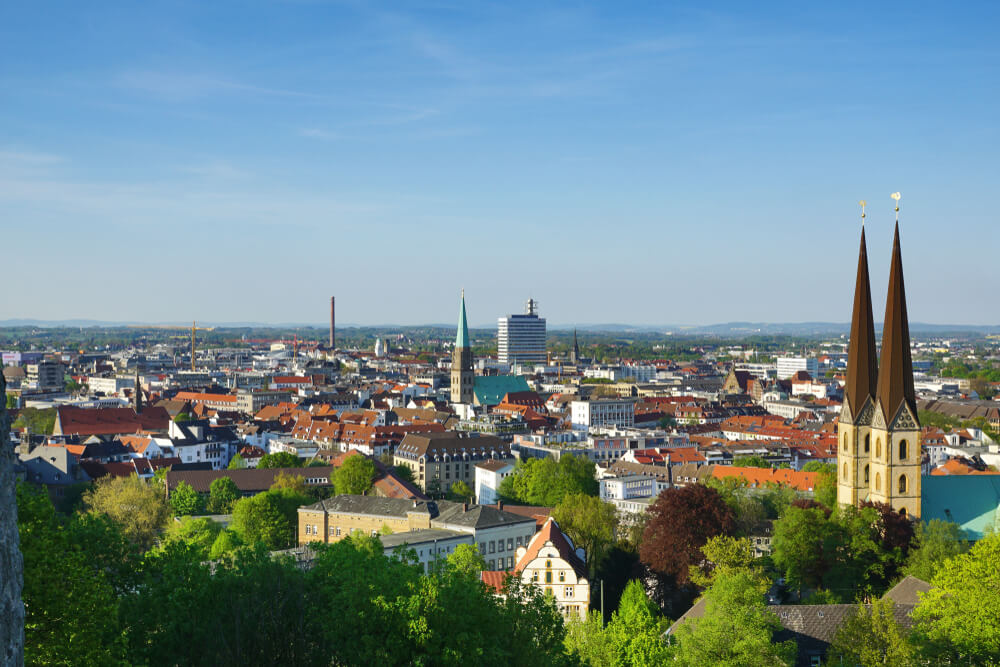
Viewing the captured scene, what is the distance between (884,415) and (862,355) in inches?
150

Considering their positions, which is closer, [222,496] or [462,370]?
[222,496]

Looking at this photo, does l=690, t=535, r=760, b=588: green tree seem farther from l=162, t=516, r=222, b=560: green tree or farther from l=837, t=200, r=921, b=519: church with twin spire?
l=162, t=516, r=222, b=560: green tree

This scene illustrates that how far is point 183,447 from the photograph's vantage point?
361 feet

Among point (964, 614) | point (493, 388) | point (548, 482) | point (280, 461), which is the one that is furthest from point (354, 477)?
point (493, 388)

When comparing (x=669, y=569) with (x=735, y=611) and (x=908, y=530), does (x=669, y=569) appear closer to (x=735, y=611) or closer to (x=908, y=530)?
(x=908, y=530)

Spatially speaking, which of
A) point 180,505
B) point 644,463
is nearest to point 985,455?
point 644,463

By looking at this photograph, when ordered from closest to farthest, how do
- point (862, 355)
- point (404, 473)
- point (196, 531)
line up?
point (862, 355) < point (196, 531) < point (404, 473)

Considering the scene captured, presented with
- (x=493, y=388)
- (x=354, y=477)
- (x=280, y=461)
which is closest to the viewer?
(x=354, y=477)

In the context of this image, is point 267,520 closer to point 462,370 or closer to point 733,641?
point 733,641

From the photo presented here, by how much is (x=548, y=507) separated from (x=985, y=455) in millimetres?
54356

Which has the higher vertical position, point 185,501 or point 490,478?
point 185,501

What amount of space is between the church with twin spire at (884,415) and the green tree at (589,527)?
1533 centimetres

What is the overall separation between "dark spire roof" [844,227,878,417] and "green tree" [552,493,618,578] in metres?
17.5

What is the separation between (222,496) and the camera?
81.4 meters
